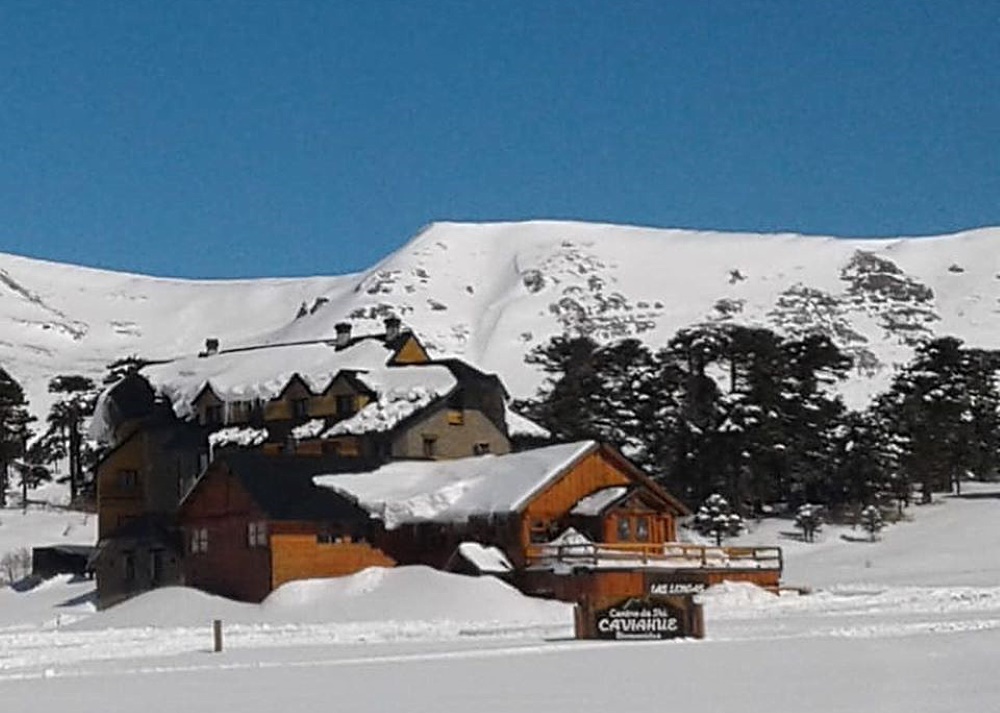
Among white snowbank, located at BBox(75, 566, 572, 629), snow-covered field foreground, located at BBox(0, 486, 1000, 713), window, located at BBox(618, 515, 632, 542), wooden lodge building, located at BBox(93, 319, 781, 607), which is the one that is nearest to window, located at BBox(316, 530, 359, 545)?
wooden lodge building, located at BBox(93, 319, 781, 607)

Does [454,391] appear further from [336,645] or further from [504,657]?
[504,657]

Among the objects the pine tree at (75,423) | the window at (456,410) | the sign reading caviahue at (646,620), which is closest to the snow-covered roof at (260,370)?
the window at (456,410)

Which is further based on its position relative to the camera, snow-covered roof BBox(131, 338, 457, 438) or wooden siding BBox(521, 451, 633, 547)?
snow-covered roof BBox(131, 338, 457, 438)

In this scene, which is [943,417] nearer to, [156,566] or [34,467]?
[156,566]

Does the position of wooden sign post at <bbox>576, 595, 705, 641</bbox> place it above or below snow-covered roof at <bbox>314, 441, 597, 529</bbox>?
below

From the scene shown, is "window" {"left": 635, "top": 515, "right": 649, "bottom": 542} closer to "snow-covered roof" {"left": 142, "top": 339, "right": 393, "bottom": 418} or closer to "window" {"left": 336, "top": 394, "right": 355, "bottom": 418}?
"window" {"left": 336, "top": 394, "right": 355, "bottom": 418}

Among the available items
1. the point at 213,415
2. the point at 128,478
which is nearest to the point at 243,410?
the point at 213,415

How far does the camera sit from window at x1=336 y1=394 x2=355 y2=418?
6288 cm

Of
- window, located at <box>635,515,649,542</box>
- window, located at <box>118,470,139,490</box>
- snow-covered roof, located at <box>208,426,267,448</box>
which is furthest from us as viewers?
window, located at <box>118,470,139,490</box>

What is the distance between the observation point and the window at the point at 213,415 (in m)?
66.4

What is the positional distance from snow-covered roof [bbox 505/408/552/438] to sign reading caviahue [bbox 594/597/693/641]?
113ft

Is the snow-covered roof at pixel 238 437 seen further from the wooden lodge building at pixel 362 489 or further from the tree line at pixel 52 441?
the tree line at pixel 52 441

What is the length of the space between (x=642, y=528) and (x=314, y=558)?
10.5 metres

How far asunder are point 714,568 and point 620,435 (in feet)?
84.2
